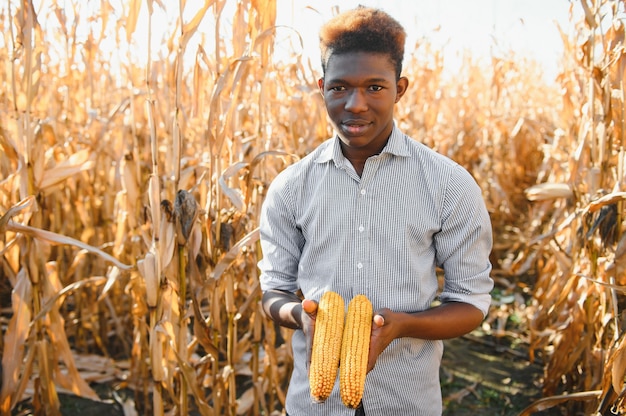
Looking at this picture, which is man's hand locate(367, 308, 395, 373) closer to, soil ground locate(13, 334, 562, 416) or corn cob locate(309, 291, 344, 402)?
corn cob locate(309, 291, 344, 402)

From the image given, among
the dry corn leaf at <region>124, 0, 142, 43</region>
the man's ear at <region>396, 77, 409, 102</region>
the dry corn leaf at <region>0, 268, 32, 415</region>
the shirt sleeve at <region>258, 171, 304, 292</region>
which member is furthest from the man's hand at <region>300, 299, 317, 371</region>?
the dry corn leaf at <region>0, 268, 32, 415</region>

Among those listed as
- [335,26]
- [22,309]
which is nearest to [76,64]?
[22,309]

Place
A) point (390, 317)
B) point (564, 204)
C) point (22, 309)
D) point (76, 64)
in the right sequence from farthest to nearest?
point (76, 64)
point (564, 204)
point (22, 309)
point (390, 317)

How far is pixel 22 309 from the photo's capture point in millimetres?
2225

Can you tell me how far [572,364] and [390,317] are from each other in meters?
1.99

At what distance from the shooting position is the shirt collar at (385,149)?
147cm

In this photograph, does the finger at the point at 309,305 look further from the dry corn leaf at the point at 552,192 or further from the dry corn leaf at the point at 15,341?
the dry corn leaf at the point at 552,192

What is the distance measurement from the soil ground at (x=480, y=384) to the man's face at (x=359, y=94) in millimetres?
2195

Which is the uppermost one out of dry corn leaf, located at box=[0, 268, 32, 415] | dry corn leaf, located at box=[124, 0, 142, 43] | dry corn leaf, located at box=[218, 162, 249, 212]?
dry corn leaf, located at box=[124, 0, 142, 43]

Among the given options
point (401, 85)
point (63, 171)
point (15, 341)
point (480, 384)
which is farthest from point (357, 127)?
point (480, 384)

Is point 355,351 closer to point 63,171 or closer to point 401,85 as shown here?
point 401,85

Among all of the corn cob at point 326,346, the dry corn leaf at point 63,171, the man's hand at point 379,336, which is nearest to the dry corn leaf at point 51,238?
the dry corn leaf at point 63,171

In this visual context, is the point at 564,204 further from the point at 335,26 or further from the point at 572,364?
the point at 335,26

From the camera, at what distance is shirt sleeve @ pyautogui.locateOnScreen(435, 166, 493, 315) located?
55.1 inches
